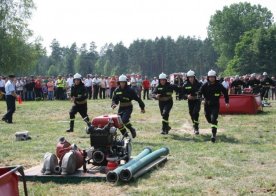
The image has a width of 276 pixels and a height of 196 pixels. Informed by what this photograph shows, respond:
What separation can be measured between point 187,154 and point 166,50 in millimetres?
115332

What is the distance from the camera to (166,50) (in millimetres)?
126125

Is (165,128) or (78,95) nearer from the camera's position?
(78,95)

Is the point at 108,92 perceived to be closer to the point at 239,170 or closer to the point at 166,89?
the point at 166,89

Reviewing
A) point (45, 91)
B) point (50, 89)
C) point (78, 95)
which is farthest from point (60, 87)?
point (78, 95)

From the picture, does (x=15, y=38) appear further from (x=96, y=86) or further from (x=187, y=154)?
(x=187, y=154)

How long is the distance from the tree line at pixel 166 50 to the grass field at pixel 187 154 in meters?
30.5

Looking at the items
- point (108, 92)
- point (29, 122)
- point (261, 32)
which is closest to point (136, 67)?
point (261, 32)

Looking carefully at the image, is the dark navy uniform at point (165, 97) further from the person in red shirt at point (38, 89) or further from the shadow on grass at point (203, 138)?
the person in red shirt at point (38, 89)

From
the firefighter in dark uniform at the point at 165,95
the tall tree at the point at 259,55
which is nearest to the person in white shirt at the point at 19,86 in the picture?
the firefighter in dark uniform at the point at 165,95

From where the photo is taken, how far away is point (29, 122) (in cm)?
2066

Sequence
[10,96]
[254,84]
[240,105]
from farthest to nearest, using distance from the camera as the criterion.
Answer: [254,84] < [240,105] < [10,96]

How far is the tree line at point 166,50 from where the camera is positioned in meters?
50.5

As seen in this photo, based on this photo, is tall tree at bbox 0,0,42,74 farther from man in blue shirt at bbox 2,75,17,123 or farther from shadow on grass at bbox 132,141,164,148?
shadow on grass at bbox 132,141,164,148

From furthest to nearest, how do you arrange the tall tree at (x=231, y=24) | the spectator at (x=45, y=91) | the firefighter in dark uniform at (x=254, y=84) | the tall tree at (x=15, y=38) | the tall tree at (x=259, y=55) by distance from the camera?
the tall tree at (x=231, y=24)
the tall tree at (x=259, y=55)
the tall tree at (x=15, y=38)
the spectator at (x=45, y=91)
the firefighter in dark uniform at (x=254, y=84)
